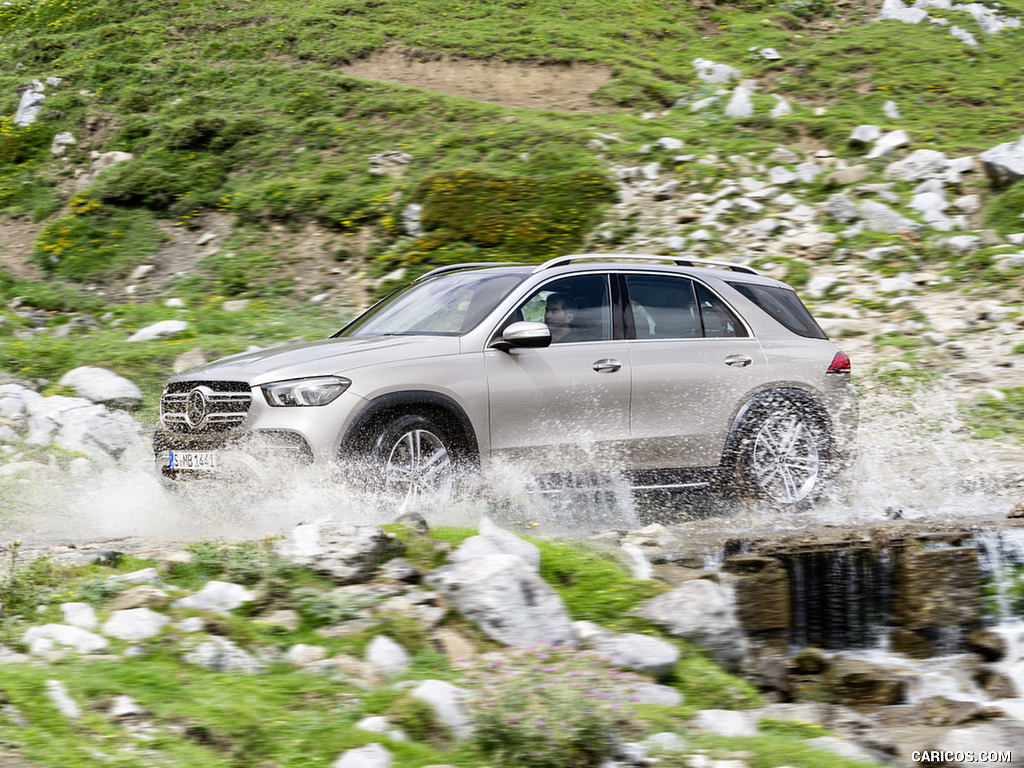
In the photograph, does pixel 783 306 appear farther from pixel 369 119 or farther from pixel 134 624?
pixel 369 119

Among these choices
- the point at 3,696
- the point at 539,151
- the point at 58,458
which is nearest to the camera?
the point at 3,696

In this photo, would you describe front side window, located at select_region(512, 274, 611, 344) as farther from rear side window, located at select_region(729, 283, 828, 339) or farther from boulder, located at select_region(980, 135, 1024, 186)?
boulder, located at select_region(980, 135, 1024, 186)

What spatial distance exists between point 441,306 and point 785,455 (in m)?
2.65

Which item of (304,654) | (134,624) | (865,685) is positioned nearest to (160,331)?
(134,624)

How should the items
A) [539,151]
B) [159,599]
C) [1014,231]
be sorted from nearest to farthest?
[159,599] < [1014,231] < [539,151]

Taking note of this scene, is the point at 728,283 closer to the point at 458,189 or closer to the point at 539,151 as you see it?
the point at 458,189

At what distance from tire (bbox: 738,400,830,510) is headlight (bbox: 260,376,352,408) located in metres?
2.93

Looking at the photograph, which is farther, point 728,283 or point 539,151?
point 539,151

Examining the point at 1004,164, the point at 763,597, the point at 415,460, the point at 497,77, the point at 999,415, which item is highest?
the point at 497,77

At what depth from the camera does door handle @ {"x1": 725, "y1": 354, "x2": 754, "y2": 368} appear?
287 inches

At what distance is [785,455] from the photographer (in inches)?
296

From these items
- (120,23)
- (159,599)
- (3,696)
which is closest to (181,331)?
(159,599)

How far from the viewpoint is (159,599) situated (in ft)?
14.8

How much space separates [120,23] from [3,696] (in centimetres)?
2683
